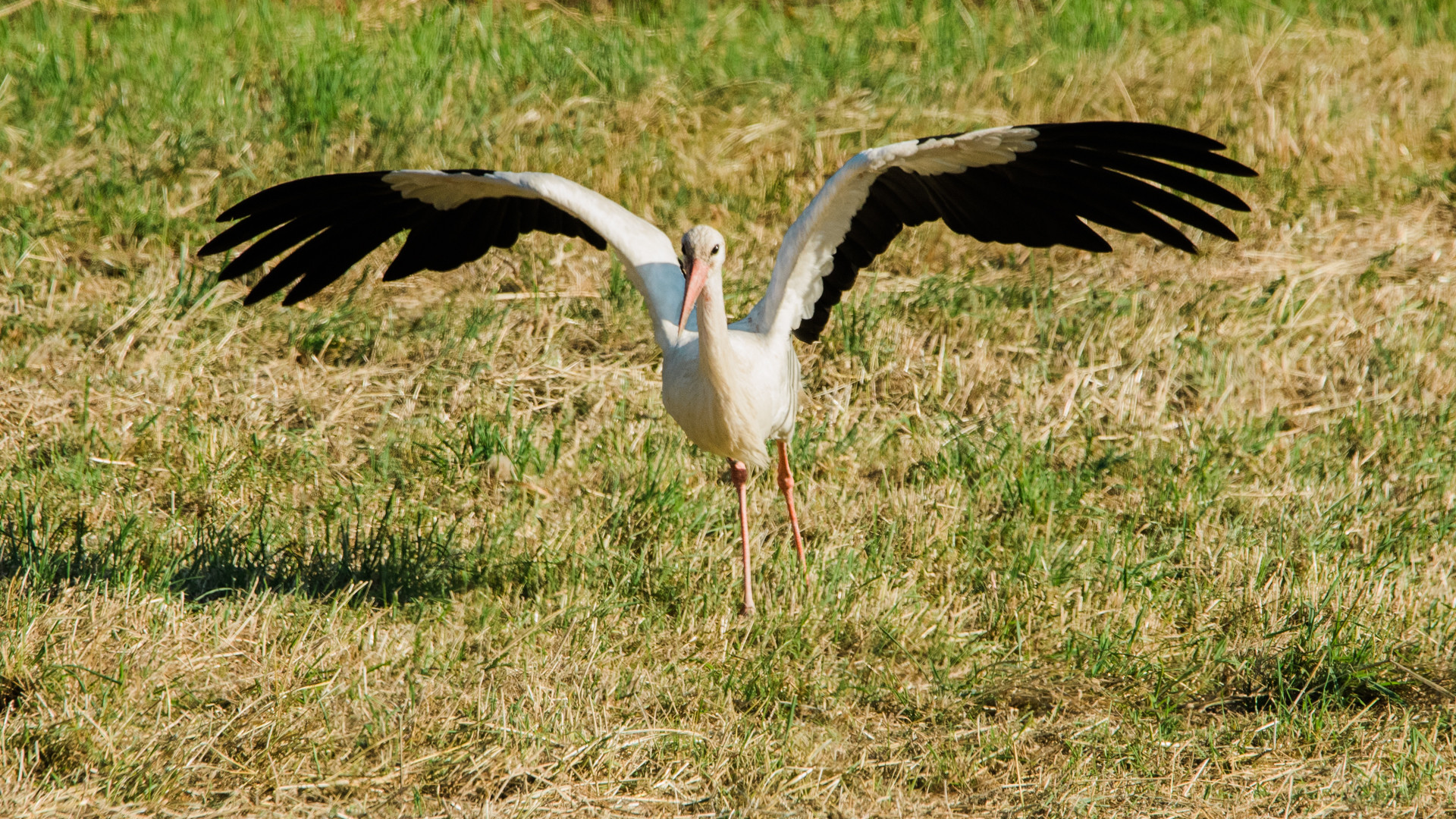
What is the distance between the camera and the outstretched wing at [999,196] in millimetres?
3619

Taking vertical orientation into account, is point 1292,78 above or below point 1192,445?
above

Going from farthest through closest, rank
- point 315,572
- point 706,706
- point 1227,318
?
point 1227,318 < point 315,572 < point 706,706

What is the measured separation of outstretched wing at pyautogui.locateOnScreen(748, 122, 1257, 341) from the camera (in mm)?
3619

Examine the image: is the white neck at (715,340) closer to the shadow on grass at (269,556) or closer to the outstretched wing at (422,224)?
A: the outstretched wing at (422,224)

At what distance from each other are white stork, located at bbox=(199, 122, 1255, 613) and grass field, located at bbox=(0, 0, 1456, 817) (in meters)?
0.57

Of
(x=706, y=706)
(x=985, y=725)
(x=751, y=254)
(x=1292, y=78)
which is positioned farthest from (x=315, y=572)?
(x=1292, y=78)

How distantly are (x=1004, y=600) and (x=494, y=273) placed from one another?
2766 millimetres

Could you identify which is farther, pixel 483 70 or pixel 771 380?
pixel 483 70

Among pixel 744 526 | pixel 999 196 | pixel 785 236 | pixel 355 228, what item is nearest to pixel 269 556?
pixel 355 228

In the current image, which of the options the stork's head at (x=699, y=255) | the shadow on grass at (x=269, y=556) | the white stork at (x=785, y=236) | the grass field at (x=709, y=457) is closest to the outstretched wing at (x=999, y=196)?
the white stork at (x=785, y=236)

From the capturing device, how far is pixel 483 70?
721 centimetres

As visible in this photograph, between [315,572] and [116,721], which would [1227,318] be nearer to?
[315,572]

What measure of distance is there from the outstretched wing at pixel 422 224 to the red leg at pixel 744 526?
0.57 m

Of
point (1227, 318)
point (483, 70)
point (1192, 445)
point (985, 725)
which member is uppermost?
point (483, 70)
